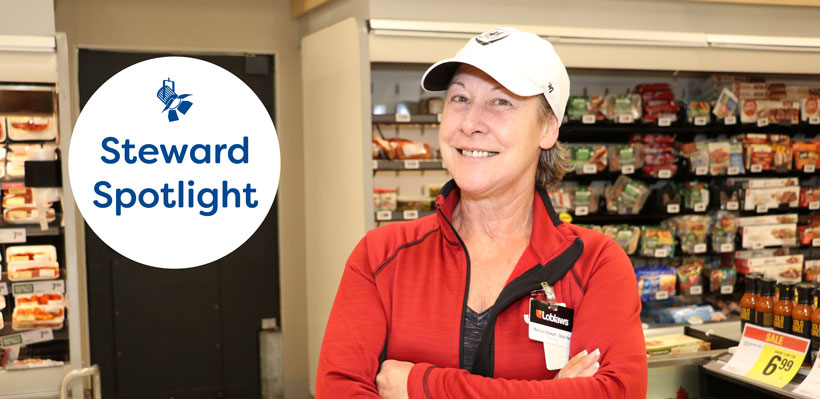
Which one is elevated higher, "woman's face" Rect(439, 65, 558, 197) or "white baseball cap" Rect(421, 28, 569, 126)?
"white baseball cap" Rect(421, 28, 569, 126)

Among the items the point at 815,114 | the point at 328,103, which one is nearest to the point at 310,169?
the point at 328,103

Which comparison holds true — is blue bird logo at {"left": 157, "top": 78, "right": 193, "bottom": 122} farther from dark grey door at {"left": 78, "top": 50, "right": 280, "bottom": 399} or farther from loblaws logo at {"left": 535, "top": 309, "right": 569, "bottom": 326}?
dark grey door at {"left": 78, "top": 50, "right": 280, "bottom": 399}

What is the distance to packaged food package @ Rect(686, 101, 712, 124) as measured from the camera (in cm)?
512

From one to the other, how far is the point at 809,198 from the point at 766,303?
10.4 feet

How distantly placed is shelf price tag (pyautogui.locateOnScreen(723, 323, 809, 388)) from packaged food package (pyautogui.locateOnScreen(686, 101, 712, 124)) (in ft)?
8.61

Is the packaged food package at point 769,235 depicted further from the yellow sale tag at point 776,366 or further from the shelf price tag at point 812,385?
the shelf price tag at point 812,385

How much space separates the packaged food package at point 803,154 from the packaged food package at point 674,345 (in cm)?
262

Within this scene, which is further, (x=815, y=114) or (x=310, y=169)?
(x=815, y=114)

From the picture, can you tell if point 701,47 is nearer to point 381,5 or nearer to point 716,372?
point 381,5

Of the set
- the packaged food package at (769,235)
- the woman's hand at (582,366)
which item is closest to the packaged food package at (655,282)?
the packaged food package at (769,235)

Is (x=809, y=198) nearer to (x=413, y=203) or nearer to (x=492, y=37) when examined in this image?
(x=413, y=203)

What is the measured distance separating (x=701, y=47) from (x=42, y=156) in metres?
4.09

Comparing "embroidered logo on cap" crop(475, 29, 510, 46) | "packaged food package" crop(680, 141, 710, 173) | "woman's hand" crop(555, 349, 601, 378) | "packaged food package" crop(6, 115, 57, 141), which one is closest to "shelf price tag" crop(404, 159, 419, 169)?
"packaged food package" crop(6, 115, 57, 141)

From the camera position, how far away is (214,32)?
17.6 ft
